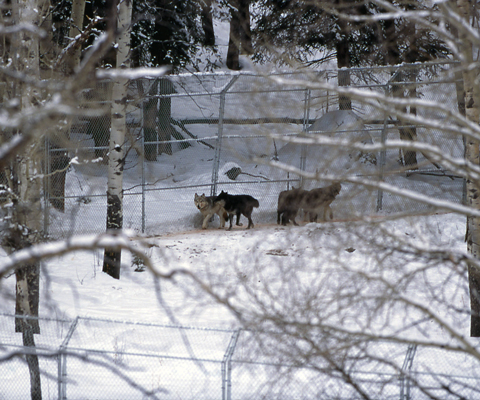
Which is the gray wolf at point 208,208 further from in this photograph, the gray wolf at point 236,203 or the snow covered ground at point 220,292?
the snow covered ground at point 220,292

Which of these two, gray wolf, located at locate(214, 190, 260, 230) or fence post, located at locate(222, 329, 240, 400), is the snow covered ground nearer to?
fence post, located at locate(222, 329, 240, 400)

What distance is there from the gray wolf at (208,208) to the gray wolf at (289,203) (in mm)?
1377

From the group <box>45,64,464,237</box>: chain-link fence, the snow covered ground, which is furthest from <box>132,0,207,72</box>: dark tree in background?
the snow covered ground

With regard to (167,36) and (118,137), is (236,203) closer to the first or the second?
(118,137)

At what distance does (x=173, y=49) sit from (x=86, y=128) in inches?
191

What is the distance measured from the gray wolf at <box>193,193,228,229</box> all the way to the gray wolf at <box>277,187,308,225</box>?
1377 millimetres

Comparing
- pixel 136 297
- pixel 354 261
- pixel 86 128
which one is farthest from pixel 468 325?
pixel 86 128

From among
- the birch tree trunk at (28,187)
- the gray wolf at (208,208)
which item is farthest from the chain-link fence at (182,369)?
the gray wolf at (208,208)

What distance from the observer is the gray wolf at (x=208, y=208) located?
13531mm

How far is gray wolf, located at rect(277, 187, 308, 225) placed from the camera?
43.6 feet

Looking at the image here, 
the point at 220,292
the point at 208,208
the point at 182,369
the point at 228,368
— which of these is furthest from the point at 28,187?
the point at 208,208

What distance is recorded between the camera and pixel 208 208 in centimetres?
1371

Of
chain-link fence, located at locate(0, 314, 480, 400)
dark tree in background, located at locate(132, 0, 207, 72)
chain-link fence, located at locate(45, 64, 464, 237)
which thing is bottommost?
chain-link fence, located at locate(0, 314, 480, 400)

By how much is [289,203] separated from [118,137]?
4.96 meters
